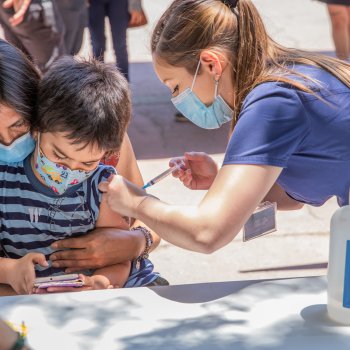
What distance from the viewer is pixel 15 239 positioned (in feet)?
8.12

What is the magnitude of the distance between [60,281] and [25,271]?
4.8 inches

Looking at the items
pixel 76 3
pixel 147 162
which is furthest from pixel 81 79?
pixel 147 162

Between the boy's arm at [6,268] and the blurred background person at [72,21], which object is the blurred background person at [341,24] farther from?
the boy's arm at [6,268]

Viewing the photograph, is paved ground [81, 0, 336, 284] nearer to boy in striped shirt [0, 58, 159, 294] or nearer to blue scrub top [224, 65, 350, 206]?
boy in striped shirt [0, 58, 159, 294]

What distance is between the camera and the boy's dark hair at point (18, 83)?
7.64ft

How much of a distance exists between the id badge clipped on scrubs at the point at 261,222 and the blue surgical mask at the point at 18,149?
0.67 m

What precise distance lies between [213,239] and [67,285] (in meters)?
0.46

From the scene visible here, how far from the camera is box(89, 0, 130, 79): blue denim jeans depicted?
18.5 feet

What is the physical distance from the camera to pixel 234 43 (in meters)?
2.24

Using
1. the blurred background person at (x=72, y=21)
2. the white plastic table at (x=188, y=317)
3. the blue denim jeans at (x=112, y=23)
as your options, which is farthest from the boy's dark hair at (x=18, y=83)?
the blue denim jeans at (x=112, y=23)

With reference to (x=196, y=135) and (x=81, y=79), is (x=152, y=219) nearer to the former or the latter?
(x=81, y=79)

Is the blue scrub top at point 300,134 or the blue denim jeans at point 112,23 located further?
the blue denim jeans at point 112,23

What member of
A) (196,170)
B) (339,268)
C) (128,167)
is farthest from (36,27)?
(339,268)

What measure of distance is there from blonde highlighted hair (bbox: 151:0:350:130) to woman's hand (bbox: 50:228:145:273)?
515 millimetres
